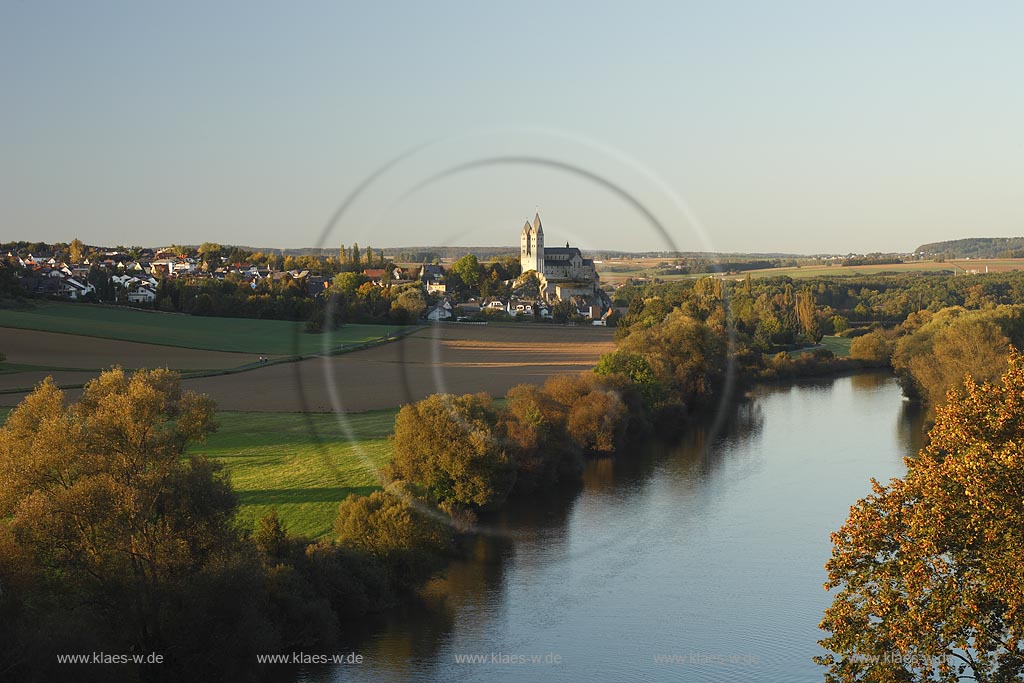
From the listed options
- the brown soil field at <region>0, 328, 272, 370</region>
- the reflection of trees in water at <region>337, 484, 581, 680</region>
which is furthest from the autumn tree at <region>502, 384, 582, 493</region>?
the brown soil field at <region>0, 328, 272, 370</region>

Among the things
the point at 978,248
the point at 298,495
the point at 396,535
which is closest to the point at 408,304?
the point at 298,495

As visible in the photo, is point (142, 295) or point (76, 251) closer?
point (142, 295)

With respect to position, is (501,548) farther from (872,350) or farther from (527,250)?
(872,350)

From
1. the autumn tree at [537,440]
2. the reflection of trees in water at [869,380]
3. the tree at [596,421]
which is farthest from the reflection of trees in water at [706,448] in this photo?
the reflection of trees in water at [869,380]

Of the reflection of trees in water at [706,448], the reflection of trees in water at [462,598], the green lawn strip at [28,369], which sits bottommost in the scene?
the reflection of trees in water at [706,448]

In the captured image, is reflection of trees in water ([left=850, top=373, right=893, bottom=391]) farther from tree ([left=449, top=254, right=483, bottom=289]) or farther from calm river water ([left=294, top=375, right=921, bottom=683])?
tree ([left=449, top=254, right=483, bottom=289])

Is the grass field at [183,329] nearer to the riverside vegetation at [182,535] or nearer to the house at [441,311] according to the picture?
the house at [441,311]

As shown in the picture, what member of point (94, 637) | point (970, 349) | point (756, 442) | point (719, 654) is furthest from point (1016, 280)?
point (94, 637)
